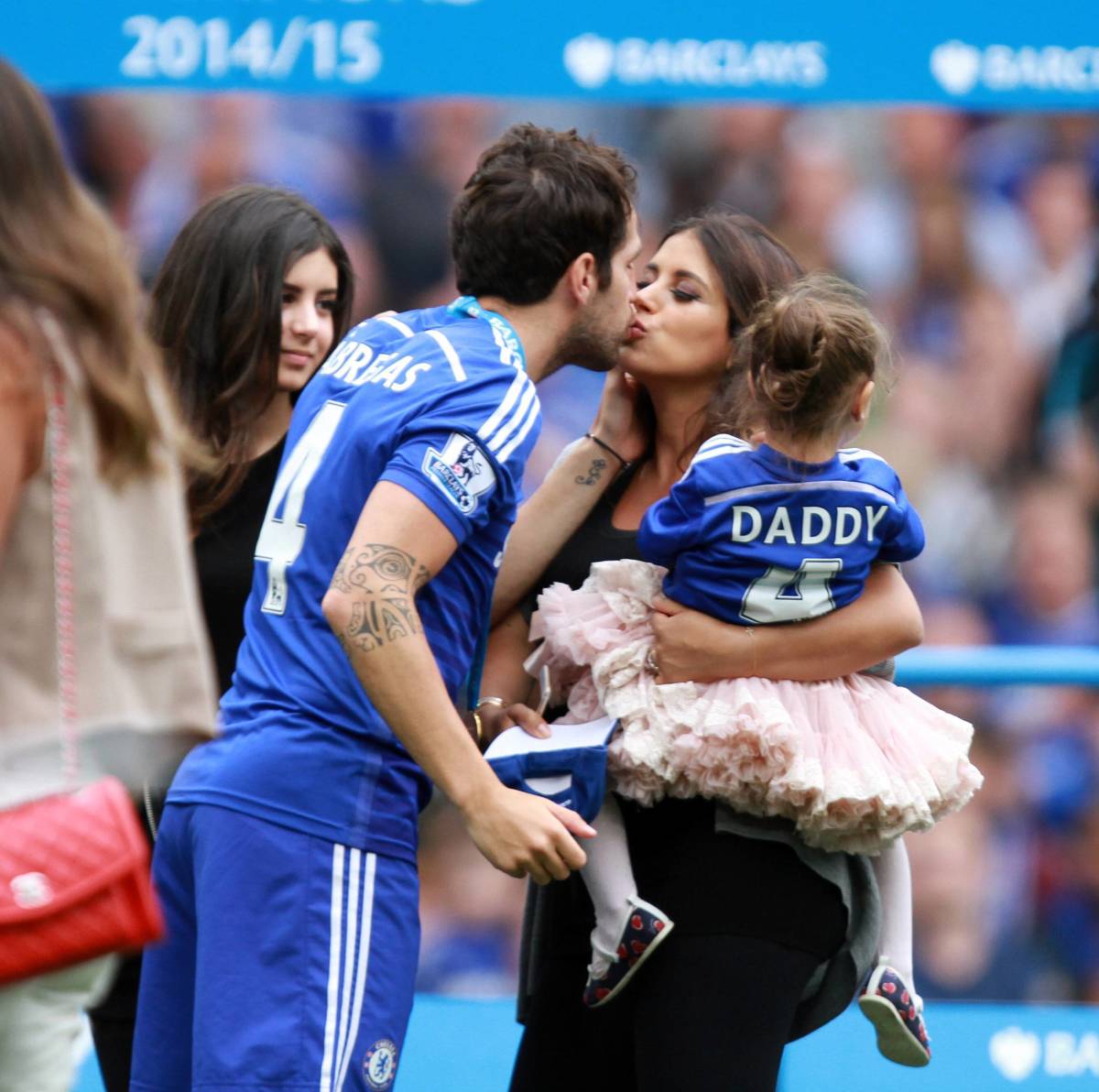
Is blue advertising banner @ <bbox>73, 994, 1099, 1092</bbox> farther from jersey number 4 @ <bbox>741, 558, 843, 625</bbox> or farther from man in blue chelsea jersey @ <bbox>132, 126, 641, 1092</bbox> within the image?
jersey number 4 @ <bbox>741, 558, 843, 625</bbox>

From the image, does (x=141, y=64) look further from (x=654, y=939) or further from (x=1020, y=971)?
(x=1020, y=971)

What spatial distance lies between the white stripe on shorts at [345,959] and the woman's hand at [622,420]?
3.27ft

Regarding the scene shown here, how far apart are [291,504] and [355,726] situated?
14.7 inches

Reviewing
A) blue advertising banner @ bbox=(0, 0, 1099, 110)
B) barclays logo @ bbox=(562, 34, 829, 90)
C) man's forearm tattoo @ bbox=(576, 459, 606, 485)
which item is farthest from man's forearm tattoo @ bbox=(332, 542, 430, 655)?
Answer: barclays logo @ bbox=(562, 34, 829, 90)

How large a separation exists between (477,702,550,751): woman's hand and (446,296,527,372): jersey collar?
1.93 ft

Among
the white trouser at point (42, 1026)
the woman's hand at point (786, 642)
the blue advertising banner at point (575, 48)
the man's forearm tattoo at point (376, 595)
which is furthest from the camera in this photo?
the blue advertising banner at point (575, 48)

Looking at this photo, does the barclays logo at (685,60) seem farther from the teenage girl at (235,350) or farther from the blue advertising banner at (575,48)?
the teenage girl at (235,350)

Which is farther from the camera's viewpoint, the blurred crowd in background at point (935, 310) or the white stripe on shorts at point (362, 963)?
the blurred crowd in background at point (935, 310)

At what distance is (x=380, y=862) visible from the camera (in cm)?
278

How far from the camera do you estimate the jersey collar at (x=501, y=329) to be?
2.90 m

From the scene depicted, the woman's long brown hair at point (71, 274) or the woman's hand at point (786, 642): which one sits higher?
the woman's long brown hair at point (71, 274)

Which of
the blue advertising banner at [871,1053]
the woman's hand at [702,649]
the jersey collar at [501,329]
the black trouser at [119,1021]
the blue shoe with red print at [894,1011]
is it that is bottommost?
the blue advertising banner at [871,1053]

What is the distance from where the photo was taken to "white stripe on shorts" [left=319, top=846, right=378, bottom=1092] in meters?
2.69

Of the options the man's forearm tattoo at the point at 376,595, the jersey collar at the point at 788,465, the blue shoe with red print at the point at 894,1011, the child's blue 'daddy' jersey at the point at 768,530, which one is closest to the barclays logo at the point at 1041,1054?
the blue shoe with red print at the point at 894,1011
